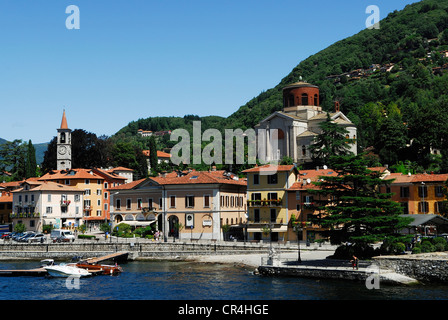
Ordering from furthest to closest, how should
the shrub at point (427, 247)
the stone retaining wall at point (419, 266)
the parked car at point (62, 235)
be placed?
the parked car at point (62, 235)
the shrub at point (427, 247)
the stone retaining wall at point (419, 266)

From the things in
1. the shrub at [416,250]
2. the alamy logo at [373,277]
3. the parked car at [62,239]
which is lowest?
the alamy logo at [373,277]

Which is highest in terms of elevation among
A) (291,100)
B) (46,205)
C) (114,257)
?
(291,100)

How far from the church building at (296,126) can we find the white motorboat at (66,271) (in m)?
51.3

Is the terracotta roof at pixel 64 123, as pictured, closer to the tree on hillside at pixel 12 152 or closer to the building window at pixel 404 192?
the tree on hillside at pixel 12 152

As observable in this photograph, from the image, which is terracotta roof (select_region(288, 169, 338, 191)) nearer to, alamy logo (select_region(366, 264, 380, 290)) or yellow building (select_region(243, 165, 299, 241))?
yellow building (select_region(243, 165, 299, 241))

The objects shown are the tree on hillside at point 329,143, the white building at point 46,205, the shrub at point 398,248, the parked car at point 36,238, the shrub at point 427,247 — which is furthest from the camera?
the tree on hillside at point 329,143

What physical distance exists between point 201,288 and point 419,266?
1506 cm

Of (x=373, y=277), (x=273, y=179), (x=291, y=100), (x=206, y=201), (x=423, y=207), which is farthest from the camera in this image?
(x=291, y=100)

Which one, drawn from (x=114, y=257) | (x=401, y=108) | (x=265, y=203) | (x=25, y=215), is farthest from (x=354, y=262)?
(x=401, y=108)

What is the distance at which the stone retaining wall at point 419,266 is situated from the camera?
3819 cm

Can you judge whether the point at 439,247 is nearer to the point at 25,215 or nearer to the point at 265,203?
the point at 265,203

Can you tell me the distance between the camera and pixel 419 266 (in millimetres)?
38750

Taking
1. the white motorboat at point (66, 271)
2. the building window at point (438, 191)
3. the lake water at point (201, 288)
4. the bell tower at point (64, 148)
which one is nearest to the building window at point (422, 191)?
the building window at point (438, 191)
